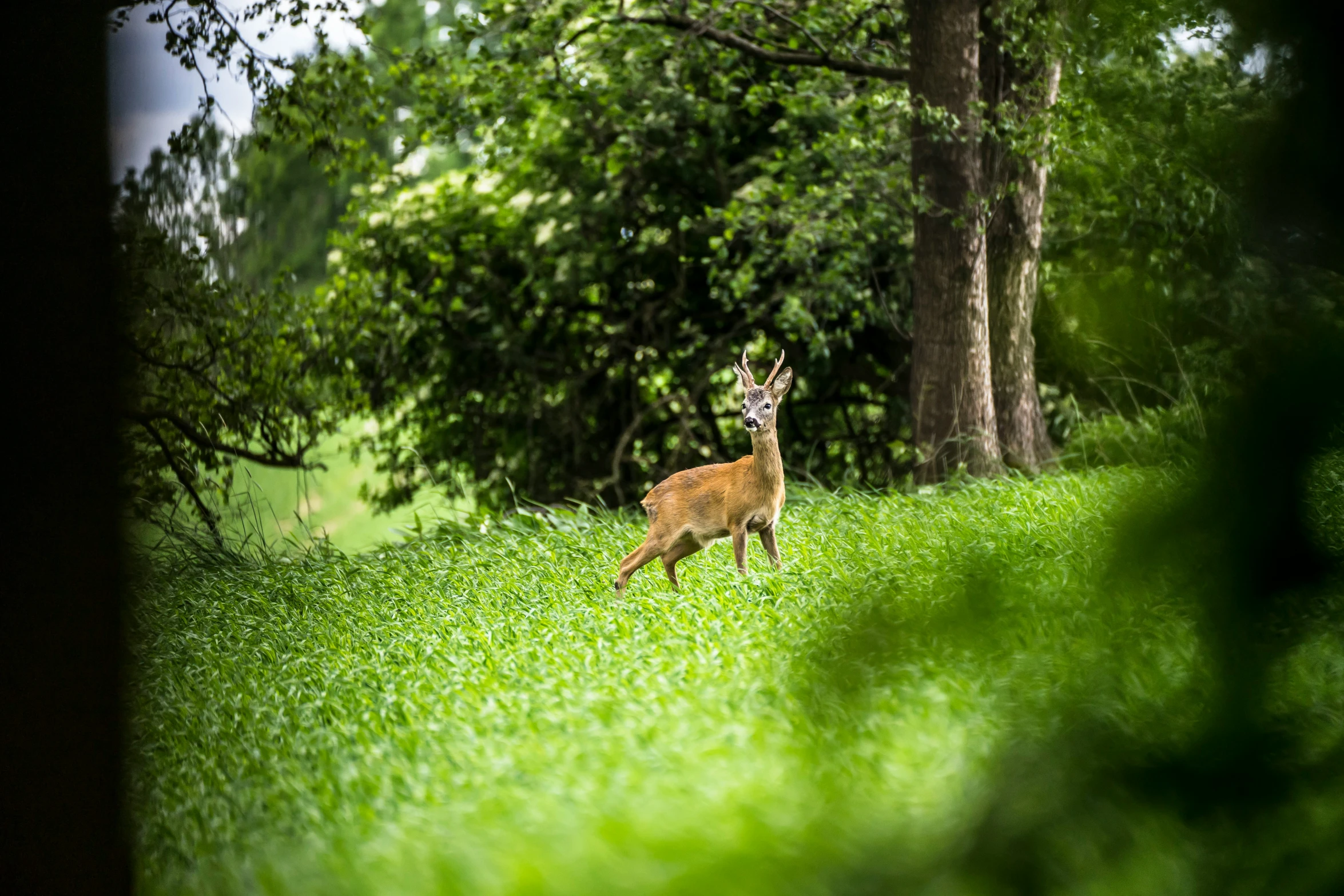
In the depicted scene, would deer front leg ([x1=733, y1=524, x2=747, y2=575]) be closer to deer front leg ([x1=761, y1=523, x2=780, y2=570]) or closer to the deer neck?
deer front leg ([x1=761, y1=523, x2=780, y2=570])

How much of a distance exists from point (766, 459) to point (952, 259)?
142 inches

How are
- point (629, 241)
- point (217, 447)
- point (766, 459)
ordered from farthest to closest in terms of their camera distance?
point (629, 241) → point (217, 447) → point (766, 459)

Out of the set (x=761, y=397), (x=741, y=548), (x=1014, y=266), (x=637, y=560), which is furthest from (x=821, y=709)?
(x=1014, y=266)

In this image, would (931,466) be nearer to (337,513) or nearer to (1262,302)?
(1262,302)

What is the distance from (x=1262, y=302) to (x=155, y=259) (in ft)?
21.7

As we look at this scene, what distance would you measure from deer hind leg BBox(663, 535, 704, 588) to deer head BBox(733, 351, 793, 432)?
589 mm

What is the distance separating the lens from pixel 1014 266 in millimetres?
8812

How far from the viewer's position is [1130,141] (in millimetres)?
2879

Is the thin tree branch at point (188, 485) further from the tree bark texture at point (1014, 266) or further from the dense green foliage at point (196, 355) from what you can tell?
the tree bark texture at point (1014, 266)

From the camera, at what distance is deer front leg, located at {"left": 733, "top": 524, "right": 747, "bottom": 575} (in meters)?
5.20

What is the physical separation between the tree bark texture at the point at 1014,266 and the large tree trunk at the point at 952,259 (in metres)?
0.39

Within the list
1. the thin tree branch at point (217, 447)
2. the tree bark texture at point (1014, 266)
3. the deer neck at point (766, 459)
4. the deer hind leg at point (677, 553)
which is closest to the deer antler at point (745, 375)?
the deer neck at point (766, 459)

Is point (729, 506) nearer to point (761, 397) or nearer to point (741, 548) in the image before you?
point (741, 548)

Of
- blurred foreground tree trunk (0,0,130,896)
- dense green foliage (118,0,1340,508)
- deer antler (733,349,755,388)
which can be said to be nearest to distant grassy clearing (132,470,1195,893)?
blurred foreground tree trunk (0,0,130,896)
